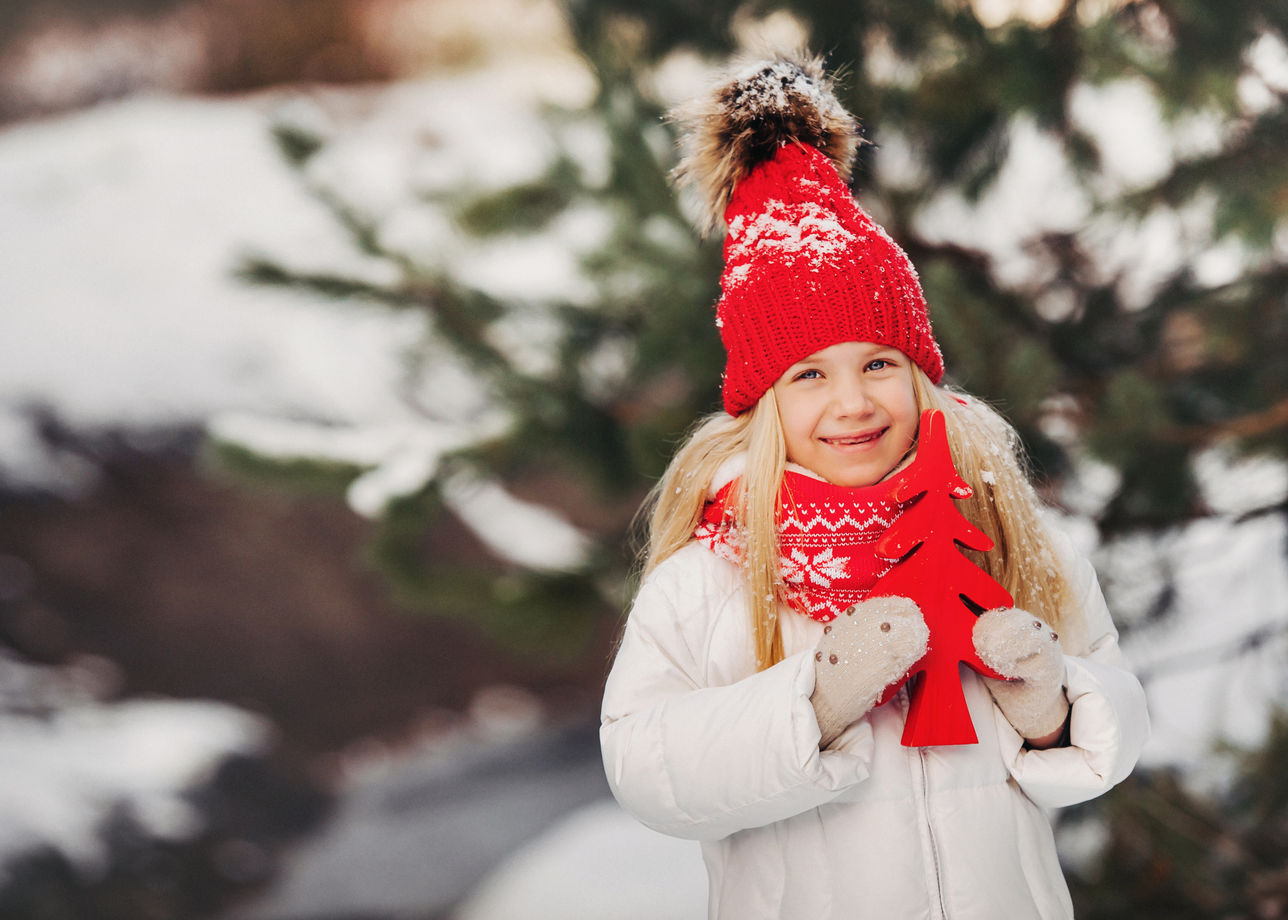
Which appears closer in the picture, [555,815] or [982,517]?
[982,517]

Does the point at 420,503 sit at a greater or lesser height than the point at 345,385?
lesser

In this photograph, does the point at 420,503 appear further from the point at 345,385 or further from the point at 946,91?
the point at 345,385

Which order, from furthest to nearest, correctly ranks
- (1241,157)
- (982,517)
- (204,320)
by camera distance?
(204,320) → (1241,157) → (982,517)

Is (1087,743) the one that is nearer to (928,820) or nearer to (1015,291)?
(928,820)

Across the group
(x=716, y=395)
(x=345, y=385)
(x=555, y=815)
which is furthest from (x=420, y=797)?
(x=716, y=395)

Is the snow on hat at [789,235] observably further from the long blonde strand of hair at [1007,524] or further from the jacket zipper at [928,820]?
the jacket zipper at [928,820]

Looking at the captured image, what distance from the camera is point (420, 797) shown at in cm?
262

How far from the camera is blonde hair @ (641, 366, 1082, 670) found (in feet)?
2.66

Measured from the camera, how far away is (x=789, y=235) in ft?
2.74

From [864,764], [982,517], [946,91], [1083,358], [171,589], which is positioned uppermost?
[171,589]

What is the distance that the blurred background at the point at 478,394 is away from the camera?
1343mm

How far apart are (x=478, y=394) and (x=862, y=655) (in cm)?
143

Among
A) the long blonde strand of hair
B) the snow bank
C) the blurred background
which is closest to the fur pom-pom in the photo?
the blurred background

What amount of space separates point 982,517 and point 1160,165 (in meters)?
1.00
